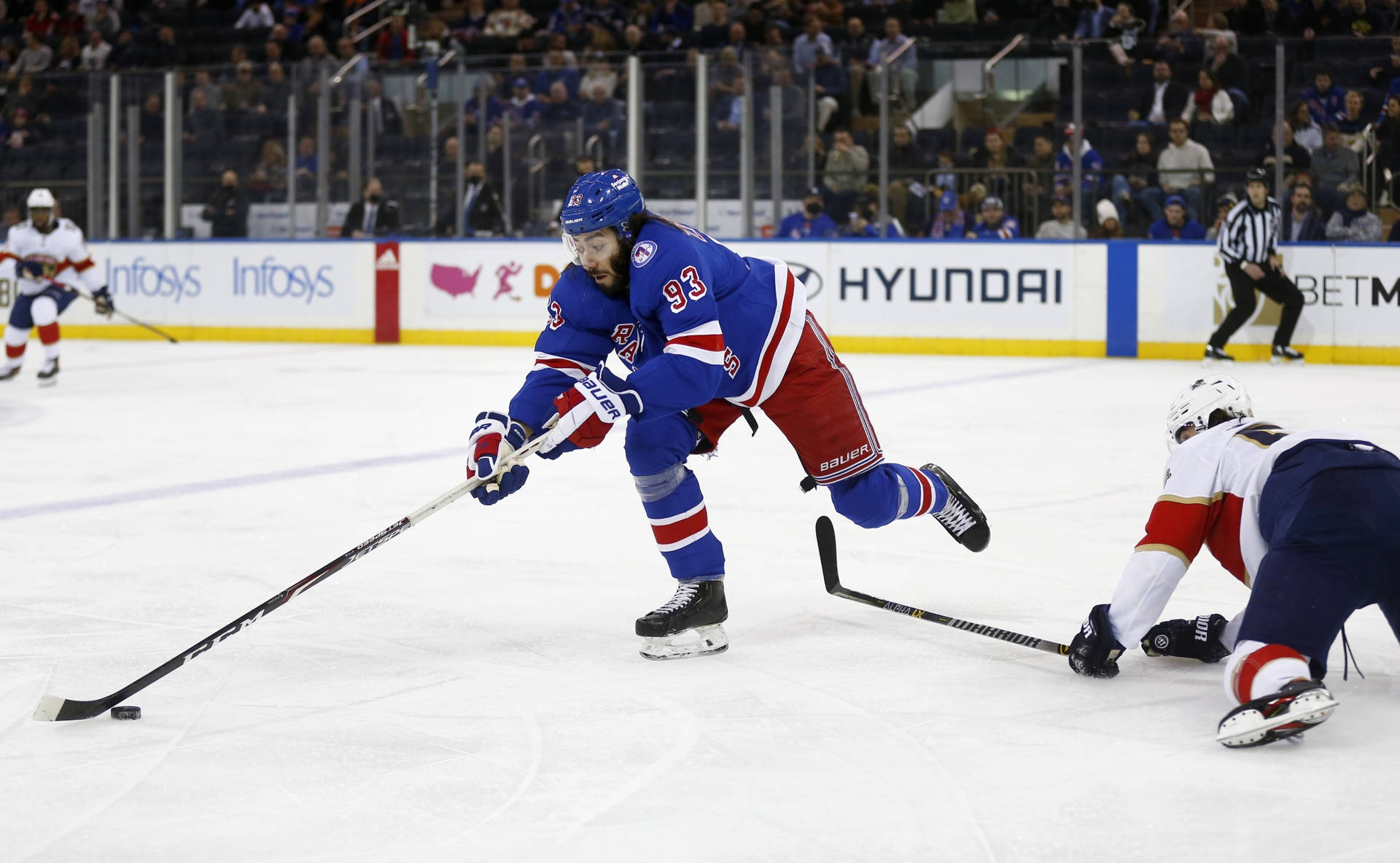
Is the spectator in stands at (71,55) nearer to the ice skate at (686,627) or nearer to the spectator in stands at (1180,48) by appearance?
the spectator in stands at (1180,48)

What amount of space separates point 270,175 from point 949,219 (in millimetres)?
5513

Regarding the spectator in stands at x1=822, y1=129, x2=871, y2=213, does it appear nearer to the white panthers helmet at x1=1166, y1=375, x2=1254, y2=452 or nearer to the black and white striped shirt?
the black and white striped shirt

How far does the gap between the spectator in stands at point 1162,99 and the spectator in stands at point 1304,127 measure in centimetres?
77

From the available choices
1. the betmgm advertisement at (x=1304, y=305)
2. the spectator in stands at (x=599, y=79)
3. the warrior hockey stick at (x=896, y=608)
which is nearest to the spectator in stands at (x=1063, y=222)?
the betmgm advertisement at (x=1304, y=305)

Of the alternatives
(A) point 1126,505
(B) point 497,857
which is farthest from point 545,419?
(A) point 1126,505

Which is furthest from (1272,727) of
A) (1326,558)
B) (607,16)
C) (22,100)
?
(22,100)

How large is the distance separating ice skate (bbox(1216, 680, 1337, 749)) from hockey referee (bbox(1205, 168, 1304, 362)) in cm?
828

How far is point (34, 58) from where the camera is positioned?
16.4 m

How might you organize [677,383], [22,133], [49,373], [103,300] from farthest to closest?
[22,133] → [103,300] → [49,373] → [677,383]

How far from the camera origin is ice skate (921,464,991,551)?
4008 millimetres

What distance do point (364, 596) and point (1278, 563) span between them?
2.17 metres

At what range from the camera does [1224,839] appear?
2229mm

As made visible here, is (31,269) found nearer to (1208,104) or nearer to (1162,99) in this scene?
(1162,99)

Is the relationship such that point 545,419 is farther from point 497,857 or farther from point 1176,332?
point 1176,332
